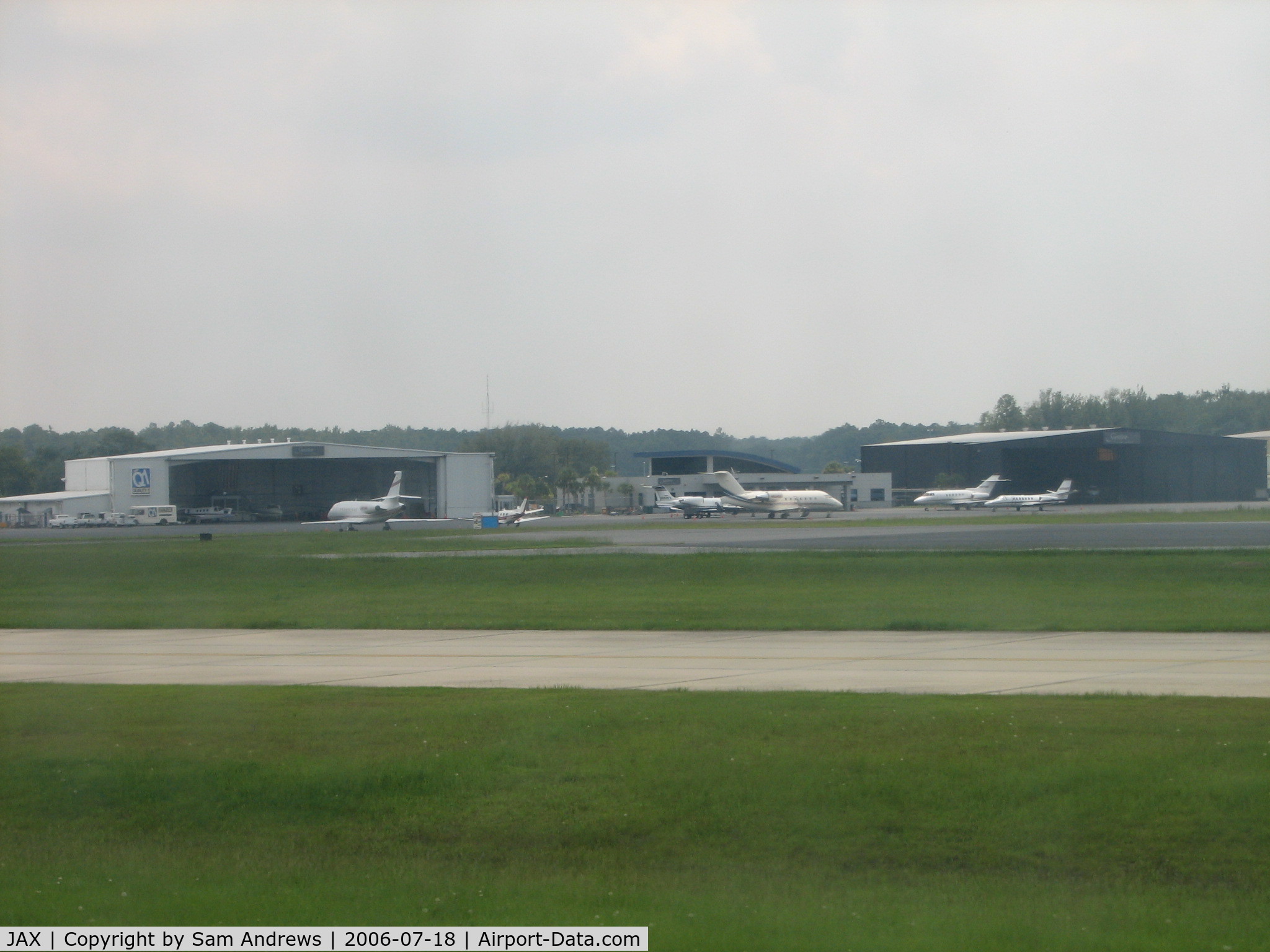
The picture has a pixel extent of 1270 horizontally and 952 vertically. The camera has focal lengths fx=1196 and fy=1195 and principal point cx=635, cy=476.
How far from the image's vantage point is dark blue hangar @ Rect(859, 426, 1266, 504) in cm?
11819

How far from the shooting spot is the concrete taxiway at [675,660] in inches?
671

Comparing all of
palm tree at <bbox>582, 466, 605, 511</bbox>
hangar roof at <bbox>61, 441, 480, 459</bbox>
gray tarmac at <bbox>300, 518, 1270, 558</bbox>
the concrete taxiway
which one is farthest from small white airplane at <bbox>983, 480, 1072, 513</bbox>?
the concrete taxiway

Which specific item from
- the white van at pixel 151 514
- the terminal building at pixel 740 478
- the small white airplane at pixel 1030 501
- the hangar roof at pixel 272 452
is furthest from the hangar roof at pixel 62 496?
the small white airplane at pixel 1030 501

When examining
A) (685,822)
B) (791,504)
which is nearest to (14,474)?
(791,504)

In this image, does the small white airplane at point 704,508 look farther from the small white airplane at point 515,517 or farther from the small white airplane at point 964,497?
the small white airplane at point 964,497

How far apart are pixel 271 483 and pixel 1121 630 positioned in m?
124

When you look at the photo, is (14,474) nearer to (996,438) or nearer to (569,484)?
(569,484)

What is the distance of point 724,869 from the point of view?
29.9 feet

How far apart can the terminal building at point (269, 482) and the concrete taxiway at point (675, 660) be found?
309ft

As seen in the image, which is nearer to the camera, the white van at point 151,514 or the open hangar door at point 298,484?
the white van at point 151,514

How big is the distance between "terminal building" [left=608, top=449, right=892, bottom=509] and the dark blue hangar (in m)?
17.8

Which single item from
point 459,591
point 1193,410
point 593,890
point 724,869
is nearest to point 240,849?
point 593,890

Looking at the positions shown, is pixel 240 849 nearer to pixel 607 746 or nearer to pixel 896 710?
pixel 607 746

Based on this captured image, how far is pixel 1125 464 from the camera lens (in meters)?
121
